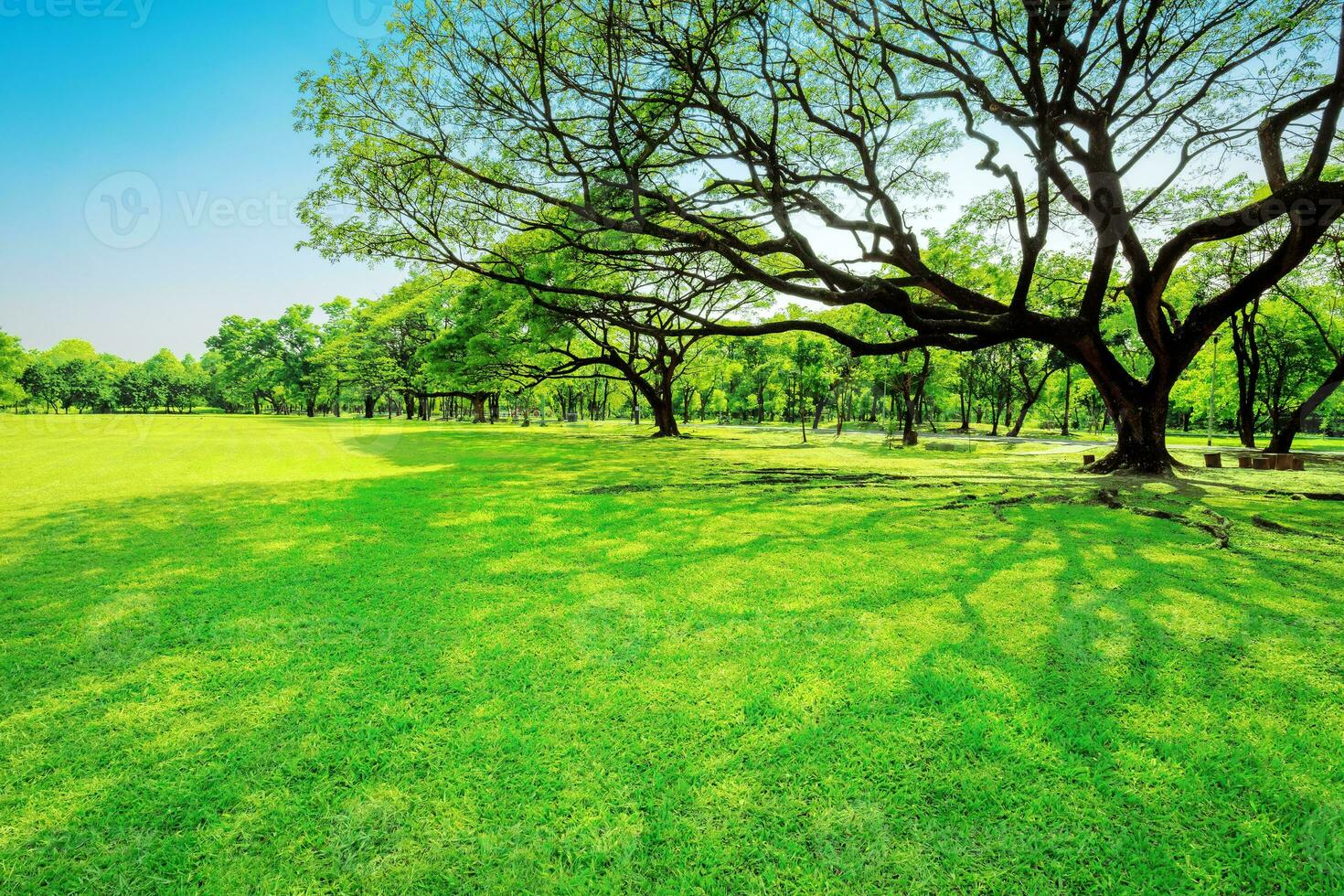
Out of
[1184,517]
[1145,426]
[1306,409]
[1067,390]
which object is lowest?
[1184,517]

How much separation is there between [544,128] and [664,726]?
8916 millimetres

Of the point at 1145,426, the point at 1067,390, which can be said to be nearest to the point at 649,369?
the point at 1145,426

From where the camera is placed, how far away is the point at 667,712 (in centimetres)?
235

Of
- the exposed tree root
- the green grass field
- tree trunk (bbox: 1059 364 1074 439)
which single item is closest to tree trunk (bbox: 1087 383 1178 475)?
the exposed tree root

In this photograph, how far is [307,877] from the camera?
5.13 feet

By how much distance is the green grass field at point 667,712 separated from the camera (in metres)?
1.64

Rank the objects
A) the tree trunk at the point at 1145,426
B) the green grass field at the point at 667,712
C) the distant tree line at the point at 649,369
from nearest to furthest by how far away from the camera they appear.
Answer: the green grass field at the point at 667,712 < the tree trunk at the point at 1145,426 < the distant tree line at the point at 649,369

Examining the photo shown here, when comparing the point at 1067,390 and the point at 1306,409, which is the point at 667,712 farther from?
the point at 1067,390

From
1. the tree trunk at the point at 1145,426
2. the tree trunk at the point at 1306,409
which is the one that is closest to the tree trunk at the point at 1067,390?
the tree trunk at the point at 1306,409

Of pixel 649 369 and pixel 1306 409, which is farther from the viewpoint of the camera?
pixel 649 369

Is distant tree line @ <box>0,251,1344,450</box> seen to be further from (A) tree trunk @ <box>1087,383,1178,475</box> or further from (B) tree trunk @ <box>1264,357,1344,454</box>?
(A) tree trunk @ <box>1087,383,1178,475</box>

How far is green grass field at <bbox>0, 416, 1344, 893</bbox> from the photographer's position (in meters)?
1.64

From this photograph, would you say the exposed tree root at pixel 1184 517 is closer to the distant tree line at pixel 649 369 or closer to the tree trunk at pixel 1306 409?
the distant tree line at pixel 649 369

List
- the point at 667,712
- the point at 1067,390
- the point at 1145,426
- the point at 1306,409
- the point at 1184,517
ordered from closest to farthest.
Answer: the point at 667,712 < the point at 1184,517 < the point at 1145,426 < the point at 1306,409 < the point at 1067,390
